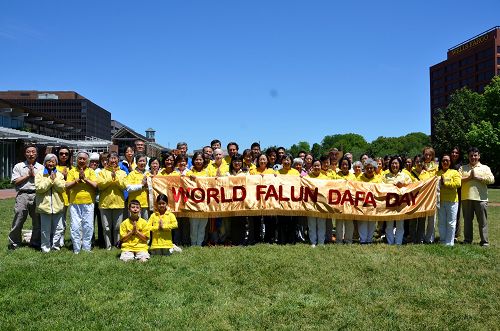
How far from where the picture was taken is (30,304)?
5.93m

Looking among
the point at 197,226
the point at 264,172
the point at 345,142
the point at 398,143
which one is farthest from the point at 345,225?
the point at 345,142

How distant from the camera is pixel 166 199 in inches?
339

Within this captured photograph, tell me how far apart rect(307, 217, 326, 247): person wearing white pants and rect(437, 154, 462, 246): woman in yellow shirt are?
2.45 meters

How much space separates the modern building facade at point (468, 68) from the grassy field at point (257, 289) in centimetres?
9468

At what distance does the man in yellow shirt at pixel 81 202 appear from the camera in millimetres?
8164

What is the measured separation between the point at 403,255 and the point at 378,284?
67.2 inches

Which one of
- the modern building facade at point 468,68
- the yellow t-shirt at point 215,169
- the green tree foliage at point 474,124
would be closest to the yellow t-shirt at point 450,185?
the yellow t-shirt at point 215,169

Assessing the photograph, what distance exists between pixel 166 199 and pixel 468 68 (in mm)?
105025

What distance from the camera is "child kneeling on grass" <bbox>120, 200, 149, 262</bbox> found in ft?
25.4

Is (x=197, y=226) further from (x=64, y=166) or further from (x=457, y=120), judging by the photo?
(x=457, y=120)

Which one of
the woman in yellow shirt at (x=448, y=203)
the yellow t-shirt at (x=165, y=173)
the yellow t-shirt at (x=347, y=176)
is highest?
the yellow t-shirt at (x=165, y=173)

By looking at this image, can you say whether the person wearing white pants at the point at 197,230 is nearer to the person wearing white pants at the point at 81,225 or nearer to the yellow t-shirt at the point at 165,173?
the yellow t-shirt at the point at 165,173

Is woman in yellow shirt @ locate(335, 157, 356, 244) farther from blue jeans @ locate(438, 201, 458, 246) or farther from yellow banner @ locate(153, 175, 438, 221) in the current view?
blue jeans @ locate(438, 201, 458, 246)

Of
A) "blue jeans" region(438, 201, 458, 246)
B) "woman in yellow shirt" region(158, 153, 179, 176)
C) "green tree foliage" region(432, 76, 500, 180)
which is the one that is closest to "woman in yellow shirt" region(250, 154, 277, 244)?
"woman in yellow shirt" region(158, 153, 179, 176)
